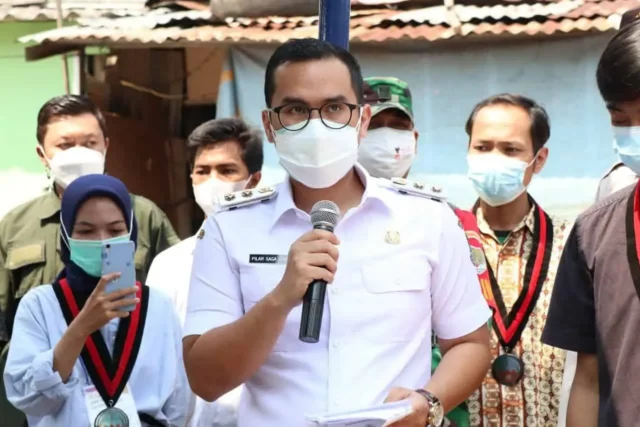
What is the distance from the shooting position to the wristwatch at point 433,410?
2.29 meters

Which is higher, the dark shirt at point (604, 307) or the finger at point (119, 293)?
the dark shirt at point (604, 307)

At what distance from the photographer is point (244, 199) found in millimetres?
2611

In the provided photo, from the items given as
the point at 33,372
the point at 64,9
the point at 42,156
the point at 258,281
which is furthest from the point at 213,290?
the point at 64,9

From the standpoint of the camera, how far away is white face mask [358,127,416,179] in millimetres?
4031

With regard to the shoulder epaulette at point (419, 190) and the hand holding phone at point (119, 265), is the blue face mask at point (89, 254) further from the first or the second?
the shoulder epaulette at point (419, 190)

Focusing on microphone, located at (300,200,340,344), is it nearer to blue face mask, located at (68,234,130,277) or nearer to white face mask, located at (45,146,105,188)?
blue face mask, located at (68,234,130,277)

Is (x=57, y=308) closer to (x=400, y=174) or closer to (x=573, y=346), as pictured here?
(x=400, y=174)

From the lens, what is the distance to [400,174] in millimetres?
4113

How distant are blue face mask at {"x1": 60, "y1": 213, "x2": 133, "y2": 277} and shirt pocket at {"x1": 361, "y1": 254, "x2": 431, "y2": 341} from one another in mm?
1431

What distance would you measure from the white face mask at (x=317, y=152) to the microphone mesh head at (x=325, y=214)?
17 centimetres

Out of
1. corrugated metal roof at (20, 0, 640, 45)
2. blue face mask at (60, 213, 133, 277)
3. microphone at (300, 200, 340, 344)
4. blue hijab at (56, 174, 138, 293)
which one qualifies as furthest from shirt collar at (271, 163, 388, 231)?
corrugated metal roof at (20, 0, 640, 45)

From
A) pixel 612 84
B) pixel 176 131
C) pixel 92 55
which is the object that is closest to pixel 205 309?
pixel 612 84

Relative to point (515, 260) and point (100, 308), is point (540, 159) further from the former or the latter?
point (100, 308)

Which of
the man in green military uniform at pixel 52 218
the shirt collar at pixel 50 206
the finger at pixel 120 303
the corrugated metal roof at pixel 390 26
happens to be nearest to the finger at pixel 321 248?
the finger at pixel 120 303
